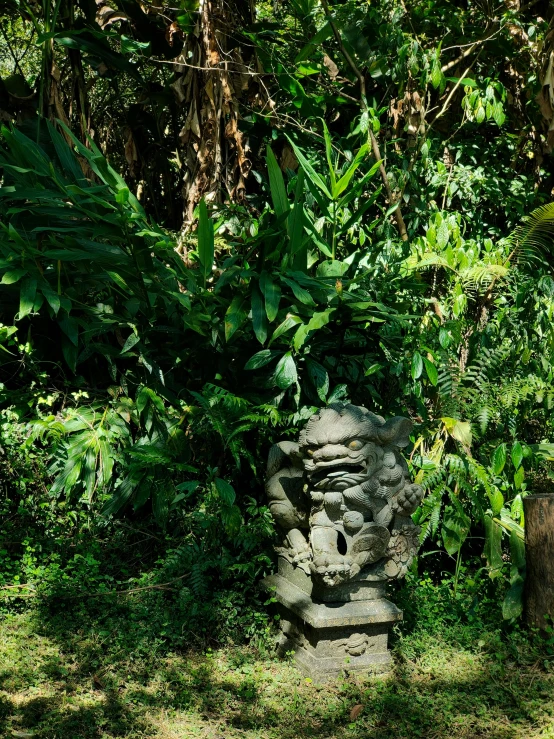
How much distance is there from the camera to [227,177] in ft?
18.0

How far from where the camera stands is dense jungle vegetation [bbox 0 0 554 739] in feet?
11.5

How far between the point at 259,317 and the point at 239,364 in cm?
45

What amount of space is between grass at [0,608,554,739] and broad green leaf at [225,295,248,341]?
1409 millimetres

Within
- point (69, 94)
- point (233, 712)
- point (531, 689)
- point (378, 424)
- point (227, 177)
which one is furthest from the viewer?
point (69, 94)

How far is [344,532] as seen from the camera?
3559 millimetres

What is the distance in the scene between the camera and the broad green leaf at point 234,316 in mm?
3982

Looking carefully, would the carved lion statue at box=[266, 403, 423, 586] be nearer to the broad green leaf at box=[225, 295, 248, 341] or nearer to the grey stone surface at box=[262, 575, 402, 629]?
the grey stone surface at box=[262, 575, 402, 629]

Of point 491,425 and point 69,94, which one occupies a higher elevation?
point 69,94

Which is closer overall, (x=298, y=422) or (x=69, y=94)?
(x=298, y=422)

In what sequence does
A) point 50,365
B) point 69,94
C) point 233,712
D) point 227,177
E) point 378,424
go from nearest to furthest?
point 233,712, point 378,424, point 50,365, point 227,177, point 69,94

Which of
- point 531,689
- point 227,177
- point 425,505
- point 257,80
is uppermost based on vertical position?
point 257,80

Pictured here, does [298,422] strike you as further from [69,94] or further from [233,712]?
[69,94]

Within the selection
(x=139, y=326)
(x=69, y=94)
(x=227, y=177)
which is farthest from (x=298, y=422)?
(x=69, y=94)

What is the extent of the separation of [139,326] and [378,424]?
1.46 metres
